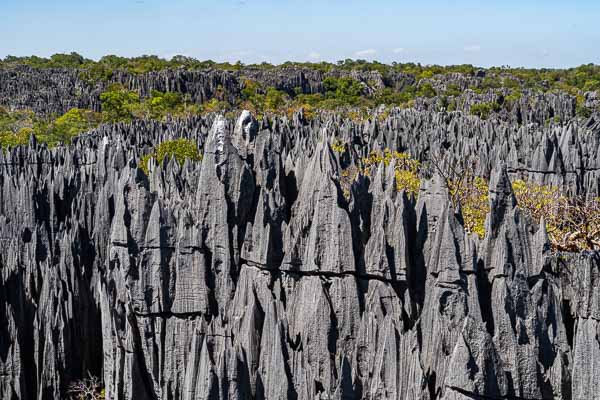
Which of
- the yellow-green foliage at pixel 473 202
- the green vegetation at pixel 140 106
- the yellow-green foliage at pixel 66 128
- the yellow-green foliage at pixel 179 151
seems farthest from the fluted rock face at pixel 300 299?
the green vegetation at pixel 140 106

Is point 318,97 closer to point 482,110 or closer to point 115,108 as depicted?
point 115,108

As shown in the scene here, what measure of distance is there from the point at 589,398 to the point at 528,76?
10397cm

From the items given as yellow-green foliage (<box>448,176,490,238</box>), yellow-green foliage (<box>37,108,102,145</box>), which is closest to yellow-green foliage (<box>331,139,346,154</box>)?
yellow-green foliage (<box>448,176,490,238</box>)

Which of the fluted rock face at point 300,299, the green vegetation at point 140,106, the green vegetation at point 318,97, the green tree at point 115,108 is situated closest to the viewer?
the fluted rock face at point 300,299

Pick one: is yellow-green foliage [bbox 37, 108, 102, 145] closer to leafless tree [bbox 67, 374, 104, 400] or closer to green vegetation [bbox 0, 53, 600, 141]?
green vegetation [bbox 0, 53, 600, 141]

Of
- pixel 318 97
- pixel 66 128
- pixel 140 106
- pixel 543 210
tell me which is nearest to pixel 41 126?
pixel 66 128

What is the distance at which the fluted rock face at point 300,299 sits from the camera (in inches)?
408

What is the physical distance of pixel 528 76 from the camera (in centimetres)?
10569

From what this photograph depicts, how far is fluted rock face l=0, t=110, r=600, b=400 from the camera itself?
1038 cm

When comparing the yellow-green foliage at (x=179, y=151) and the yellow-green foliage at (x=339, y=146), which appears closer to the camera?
the yellow-green foliage at (x=339, y=146)

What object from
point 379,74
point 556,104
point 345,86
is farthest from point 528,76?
point 556,104

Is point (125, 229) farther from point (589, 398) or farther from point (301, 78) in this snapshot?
point (301, 78)

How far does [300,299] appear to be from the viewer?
40.8ft

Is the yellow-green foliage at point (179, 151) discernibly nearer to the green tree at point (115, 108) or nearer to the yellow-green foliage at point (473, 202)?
the yellow-green foliage at point (473, 202)
